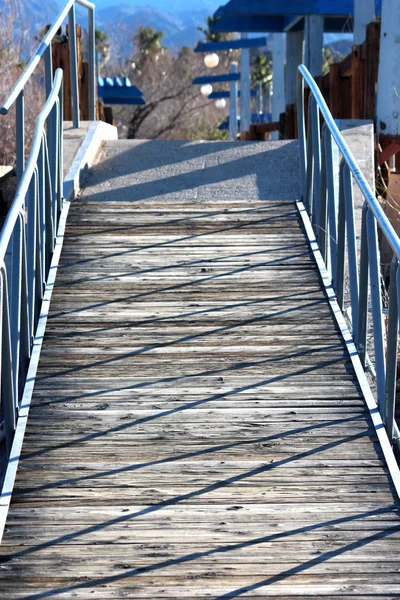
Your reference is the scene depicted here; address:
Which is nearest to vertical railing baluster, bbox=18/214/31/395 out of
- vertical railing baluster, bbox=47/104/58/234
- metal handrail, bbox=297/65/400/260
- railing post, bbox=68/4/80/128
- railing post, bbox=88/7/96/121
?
vertical railing baluster, bbox=47/104/58/234

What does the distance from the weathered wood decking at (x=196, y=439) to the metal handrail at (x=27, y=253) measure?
0.39 feet

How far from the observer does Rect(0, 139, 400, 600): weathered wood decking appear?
10.4 feet

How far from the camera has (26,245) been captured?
436 cm

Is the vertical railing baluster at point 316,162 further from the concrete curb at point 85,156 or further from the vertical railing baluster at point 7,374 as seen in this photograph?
the vertical railing baluster at point 7,374

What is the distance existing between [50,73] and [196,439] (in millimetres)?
3747

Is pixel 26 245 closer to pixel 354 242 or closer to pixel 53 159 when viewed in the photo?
pixel 53 159

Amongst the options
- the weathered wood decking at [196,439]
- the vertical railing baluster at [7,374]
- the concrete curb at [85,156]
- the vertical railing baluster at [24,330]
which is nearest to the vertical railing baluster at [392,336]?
the weathered wood decking at [196,439]

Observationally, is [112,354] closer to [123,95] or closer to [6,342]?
[6,342]

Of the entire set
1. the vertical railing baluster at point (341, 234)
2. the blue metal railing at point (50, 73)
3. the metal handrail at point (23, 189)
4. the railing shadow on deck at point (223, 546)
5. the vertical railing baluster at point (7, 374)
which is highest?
the blue metal railing at point (50, 73)

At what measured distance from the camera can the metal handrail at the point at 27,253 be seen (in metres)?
3.75

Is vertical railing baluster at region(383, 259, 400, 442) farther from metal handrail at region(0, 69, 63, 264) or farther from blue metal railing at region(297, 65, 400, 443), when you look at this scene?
metal handrail at region(0, 69, 63, 264)

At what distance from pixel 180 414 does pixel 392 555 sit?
1162mm

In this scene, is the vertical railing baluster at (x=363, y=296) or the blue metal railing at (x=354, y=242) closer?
the blue metal railing at (x=354, y=242)

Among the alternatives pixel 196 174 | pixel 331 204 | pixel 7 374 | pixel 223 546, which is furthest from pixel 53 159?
pixel 223 546
